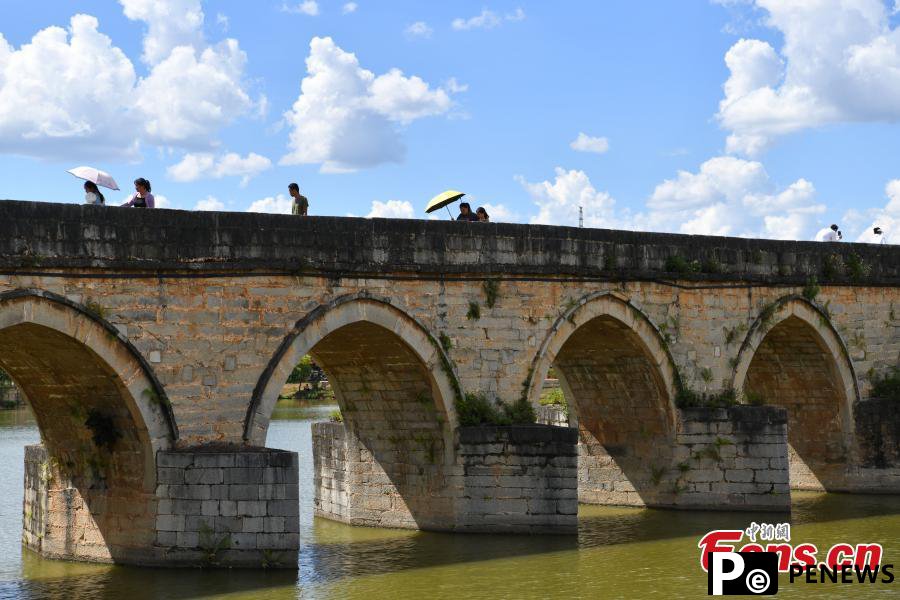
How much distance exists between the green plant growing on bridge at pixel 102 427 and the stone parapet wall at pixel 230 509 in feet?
3.57

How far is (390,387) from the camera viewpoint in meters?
16.3

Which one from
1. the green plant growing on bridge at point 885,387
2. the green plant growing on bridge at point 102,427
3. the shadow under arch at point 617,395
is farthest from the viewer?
the green plant growing on bridge at point 885,387

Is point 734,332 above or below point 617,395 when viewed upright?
above

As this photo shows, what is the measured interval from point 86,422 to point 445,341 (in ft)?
14.3

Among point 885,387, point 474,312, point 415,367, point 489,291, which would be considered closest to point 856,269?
point 885,387

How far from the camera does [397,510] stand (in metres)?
16.7

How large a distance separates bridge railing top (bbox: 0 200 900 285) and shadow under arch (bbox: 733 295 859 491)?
89 cm

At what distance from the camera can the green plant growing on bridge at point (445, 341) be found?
51.4 ft

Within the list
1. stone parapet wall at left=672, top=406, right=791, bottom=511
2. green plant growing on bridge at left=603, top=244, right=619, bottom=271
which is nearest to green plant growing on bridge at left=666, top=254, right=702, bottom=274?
green plant growing on bridge at left=603, top=244, right=619, bottom=271

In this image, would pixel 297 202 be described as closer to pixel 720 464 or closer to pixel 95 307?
pixel 95 307

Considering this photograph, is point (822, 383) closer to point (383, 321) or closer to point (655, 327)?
point (655, 327)

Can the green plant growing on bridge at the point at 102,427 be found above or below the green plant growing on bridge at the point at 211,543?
above

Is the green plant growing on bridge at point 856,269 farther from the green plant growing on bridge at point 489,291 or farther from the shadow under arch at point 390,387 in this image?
the shadow under arch at point 390,387

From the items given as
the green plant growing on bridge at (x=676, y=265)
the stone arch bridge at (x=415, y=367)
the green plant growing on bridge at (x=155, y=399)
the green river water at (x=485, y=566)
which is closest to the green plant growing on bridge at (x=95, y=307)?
the stone arch bridge at (x=415, y=367)
